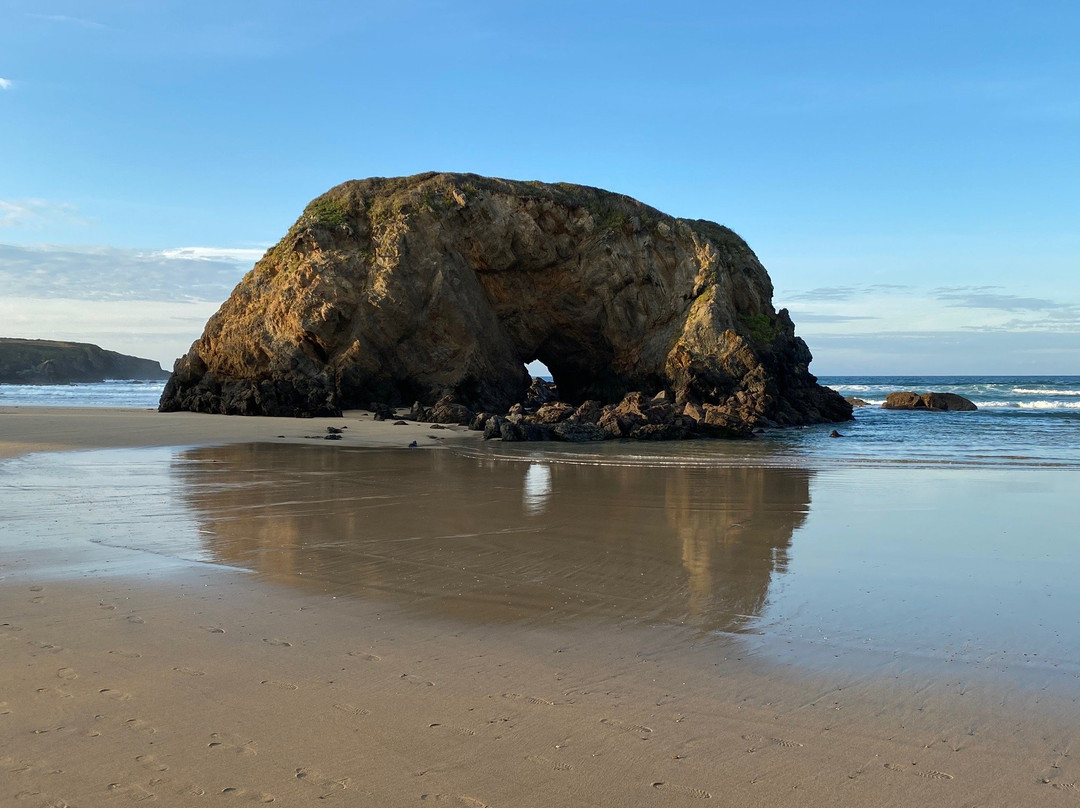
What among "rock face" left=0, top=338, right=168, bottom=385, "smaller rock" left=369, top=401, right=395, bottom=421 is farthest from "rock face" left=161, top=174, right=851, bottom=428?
"rock face" left=0, top=338, right=168, bottom=385

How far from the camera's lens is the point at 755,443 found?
20844mm

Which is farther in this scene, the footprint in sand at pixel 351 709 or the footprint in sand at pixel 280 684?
the footprint in sand at pixel 280 684

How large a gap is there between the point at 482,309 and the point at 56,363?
72.8m

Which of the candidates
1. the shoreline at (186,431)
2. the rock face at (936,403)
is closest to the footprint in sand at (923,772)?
the shoreline at (186,431)

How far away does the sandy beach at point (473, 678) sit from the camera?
10.3 ft

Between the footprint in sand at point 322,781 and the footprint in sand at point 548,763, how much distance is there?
0.71 m

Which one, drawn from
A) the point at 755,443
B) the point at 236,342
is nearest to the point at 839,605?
the point at 755,443

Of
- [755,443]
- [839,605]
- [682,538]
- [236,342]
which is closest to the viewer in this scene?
[839,605]

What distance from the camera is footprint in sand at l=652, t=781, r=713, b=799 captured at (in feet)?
9.98

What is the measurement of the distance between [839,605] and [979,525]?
4203 millimetres

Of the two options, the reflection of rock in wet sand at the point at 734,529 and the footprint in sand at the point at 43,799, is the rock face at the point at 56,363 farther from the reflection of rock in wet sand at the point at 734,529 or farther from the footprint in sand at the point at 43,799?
the footprint in sand at the point at 43,799

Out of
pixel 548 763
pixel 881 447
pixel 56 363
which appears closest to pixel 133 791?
pixel 548 763

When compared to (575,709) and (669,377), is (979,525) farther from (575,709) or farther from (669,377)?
(669,377)

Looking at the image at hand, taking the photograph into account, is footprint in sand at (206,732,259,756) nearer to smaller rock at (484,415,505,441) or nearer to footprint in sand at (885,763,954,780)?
footprint in sand at (885,763,954,780)
